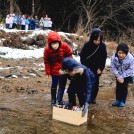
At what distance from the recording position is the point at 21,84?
917cm

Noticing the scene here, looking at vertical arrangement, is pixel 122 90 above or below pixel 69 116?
above

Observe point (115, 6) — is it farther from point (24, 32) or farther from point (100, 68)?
point (100, 68)

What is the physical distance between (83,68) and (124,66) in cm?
146

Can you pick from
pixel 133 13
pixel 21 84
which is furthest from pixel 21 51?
pixel 133 13

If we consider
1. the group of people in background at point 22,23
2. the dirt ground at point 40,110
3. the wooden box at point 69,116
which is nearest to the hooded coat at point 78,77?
the wooden box at point 69,116

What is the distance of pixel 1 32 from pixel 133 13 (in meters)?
13.9

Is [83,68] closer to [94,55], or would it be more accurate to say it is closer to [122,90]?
[94,55]

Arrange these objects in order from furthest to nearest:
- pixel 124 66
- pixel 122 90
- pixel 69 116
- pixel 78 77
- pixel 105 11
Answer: pixel 105 11 < pixel 122 90 < pixel 124 66 < pixel 78 77 < pixel 69 116

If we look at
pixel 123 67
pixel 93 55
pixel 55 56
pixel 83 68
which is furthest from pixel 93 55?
pixel 83 68

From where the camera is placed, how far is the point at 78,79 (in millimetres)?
6219

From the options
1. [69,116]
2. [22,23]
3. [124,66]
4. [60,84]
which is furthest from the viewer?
[22,23]

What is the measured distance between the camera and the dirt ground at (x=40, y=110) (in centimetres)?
570

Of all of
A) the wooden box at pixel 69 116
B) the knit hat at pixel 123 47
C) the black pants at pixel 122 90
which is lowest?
the wooden box at pixel 69 116

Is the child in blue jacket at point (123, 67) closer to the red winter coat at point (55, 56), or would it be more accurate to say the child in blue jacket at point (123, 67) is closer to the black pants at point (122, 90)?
the black pants at point (122, 90)
